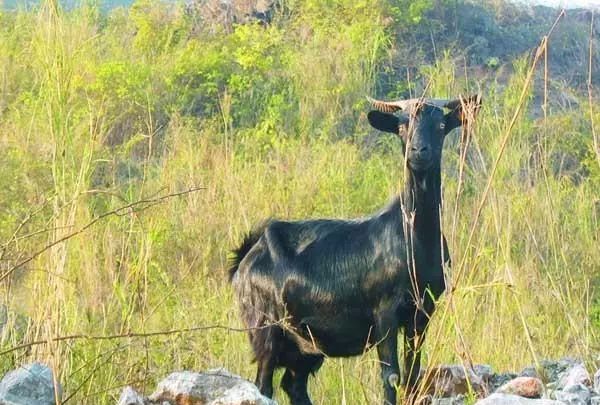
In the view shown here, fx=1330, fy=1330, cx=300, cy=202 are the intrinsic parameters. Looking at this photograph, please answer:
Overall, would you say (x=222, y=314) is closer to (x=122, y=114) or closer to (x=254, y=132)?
(x=254, y=132)

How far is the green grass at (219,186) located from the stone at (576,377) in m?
0.17

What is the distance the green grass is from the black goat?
30 cm

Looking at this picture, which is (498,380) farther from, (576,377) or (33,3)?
(33,3)

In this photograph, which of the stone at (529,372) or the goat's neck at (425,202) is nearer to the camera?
the stone at (529,372)

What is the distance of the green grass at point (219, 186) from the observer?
6.54 m

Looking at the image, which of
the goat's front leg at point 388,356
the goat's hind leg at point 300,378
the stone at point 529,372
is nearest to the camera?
the stone at point 529,372

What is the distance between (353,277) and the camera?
7.77 metres

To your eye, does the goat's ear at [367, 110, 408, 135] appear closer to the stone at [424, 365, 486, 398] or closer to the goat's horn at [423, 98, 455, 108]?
the goat's horn at [423, 98, 455, 108]

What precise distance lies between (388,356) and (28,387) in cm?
237

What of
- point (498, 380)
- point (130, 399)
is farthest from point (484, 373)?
point (130, 399)

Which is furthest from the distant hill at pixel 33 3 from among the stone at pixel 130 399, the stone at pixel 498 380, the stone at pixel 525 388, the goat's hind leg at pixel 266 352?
the stone at pixel 525 388

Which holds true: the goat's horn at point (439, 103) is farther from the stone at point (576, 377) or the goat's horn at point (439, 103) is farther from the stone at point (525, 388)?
the stone at point (525, 388)

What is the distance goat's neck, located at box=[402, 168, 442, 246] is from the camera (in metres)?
7.62

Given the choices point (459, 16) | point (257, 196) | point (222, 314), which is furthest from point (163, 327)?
point (459, 16)
